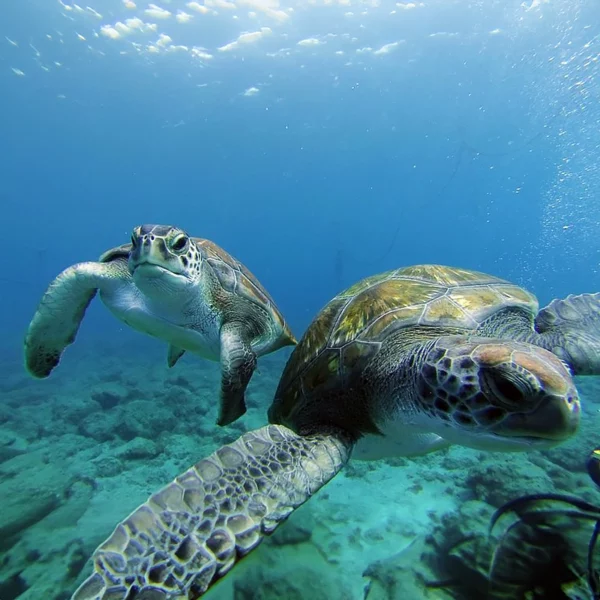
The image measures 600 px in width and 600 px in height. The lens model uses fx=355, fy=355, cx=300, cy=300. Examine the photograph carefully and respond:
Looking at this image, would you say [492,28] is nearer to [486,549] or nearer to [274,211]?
[486,549]

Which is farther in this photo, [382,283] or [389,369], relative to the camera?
[382,283]

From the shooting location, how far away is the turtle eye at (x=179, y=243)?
3.14 metres

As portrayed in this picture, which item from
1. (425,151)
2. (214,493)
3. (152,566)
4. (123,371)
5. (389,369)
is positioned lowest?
(123,371)

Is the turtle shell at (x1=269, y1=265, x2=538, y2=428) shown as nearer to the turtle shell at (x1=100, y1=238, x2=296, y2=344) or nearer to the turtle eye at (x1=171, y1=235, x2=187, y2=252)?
the turtle shell at (x1=100, y1=238, x2=296, y2=344)

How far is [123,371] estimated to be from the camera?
14.1 metres

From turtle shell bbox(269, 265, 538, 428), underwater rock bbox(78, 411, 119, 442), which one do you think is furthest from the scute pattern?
underwater rock bbox(78, 411, 119, 442)

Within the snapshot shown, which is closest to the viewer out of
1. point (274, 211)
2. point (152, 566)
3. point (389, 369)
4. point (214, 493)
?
point (152, 566)

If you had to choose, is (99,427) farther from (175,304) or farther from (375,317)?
(375,317)

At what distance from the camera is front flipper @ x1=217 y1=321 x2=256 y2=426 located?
10.6 feet

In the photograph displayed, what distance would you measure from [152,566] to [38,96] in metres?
36.8

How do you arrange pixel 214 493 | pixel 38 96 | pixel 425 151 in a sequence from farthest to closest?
pixel 425 151 → pixel 38 96 → pixel 214 493

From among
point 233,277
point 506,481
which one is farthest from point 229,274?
point 506,481

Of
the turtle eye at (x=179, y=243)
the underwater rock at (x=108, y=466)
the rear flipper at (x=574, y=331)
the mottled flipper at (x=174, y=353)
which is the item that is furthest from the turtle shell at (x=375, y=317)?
the underwater rock at (x=108, y=466)

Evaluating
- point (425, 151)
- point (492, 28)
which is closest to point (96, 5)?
point (492, 28)
